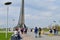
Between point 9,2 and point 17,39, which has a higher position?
point 9,2

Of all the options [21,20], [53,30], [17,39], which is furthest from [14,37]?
[21,20]

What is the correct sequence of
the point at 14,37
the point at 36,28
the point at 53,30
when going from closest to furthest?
1. the point at 14,37
2. the point at 36,28
3. the point at 53,30

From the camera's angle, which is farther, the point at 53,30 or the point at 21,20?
the point at 21,20

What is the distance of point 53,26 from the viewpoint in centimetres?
3462

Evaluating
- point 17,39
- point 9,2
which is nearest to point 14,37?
point 17,39

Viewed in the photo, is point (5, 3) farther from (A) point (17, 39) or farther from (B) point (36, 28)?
(B) point (36, 28)

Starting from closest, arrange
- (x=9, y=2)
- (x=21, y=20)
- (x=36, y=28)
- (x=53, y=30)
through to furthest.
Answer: (x=9, y=2) → (x=36, y=28) → (x=53, y=30) → (x=21, y=20)

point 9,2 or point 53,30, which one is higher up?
point 9,2

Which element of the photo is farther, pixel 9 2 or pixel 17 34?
pixel 9 2

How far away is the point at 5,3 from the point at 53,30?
53.0 ft

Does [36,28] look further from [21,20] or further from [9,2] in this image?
[21,20]

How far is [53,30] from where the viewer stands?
33719mm

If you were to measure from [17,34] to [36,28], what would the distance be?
13.7 meters

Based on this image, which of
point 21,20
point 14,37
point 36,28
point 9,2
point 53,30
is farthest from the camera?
point 21,20
